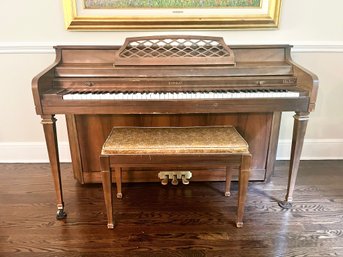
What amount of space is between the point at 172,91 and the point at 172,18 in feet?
2.06

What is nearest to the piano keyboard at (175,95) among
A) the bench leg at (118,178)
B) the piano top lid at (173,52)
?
the piano top lid at (173,52)

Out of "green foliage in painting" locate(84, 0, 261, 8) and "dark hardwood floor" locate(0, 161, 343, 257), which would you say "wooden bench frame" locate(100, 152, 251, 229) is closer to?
"dark hardwood floor" locate(0, 161, 343, 257)

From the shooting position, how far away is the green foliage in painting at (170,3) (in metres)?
1.93

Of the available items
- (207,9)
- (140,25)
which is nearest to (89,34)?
(140,25)

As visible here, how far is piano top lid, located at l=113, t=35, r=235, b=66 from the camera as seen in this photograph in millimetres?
1710

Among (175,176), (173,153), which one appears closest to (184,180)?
(175,176)

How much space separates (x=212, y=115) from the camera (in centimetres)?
189

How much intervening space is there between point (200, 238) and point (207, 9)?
4.85 feet

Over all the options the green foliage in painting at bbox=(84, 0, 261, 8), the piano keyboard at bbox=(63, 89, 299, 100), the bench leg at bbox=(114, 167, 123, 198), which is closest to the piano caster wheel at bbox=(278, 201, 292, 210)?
the piano keyboard at bbox=(63, 89, 299, 100)

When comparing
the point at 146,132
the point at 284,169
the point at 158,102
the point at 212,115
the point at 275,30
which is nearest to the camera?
the point at 158,102

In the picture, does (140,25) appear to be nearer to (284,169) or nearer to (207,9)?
(207,9)

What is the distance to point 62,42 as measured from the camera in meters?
2.04

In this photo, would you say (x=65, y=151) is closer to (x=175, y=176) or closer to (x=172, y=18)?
(x=175, y=176)

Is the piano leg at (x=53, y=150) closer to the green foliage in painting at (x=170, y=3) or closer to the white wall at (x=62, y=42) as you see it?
the white wall at (x=62, y=42)
